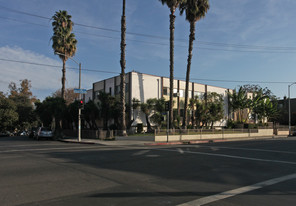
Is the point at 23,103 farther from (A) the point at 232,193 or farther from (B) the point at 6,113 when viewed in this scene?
(A) the point at 232,193

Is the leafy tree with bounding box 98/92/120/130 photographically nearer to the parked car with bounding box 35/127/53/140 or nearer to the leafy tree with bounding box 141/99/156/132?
the leafy tree with bounding box 141/99/156/132

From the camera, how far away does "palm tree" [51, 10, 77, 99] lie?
1377 inches

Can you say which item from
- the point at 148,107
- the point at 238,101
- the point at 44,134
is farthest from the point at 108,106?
the point at 238,101

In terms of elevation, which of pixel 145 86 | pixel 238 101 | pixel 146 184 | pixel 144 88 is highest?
pixel 145 86

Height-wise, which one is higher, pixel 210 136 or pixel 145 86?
pixel 145 86

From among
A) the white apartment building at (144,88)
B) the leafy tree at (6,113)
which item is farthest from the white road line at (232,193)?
the leafy tree at (6,113)

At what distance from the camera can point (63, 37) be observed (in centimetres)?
3494

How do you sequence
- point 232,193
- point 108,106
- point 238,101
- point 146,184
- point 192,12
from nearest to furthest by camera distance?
point 232,193 < point 146,184 < point 108,106 < point 192,12 < point 238,101

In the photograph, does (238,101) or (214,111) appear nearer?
(214,111)

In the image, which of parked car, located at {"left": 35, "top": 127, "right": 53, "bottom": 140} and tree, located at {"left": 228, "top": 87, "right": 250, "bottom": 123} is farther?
tree, located at {"left": 228, "top": 87, "right": 250, "bottom": 123}

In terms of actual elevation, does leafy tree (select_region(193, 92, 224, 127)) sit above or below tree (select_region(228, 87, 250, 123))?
below

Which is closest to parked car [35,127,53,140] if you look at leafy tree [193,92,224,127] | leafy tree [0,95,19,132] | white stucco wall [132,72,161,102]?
white stucco wall [132,72,161,102]

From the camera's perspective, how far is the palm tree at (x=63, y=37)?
34969 millimetres

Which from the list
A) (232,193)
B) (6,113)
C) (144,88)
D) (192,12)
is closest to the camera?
(232,193)
